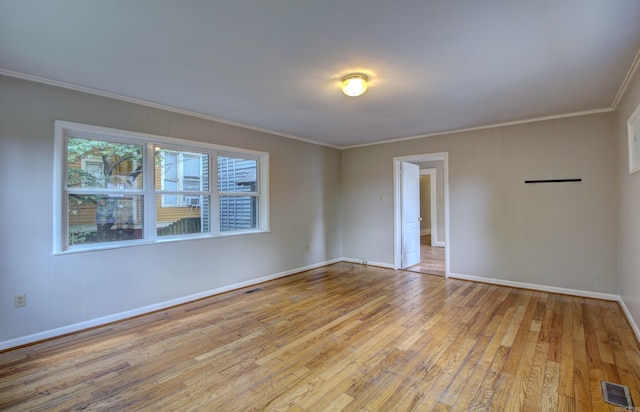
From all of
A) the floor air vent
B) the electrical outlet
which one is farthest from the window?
the floor air vent

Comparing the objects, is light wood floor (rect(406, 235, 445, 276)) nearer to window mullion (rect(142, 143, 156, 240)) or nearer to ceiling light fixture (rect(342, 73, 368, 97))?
ceiling light fixture (rect(342, 73, 368, 97))

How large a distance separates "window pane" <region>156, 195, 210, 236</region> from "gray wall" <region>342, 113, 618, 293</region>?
3.60 metres

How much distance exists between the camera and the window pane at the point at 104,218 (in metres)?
3.12

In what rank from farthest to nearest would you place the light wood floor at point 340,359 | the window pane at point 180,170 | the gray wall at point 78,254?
the window pane at point 180,170, the gray wall at point 78,254, the light wood floor at point 340,359

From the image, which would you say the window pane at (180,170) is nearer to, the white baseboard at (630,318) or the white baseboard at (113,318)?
the white baseboard at (113,318)

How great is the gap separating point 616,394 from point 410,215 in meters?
4.07

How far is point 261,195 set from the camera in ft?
16.1

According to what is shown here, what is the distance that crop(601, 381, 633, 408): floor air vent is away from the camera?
1916mm

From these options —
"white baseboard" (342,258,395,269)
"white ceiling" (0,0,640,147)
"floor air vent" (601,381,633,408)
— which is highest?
"white ceiling" (0,0,640,147)

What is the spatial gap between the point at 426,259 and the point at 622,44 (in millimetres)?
5032

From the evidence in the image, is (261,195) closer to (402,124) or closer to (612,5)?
(402,124)

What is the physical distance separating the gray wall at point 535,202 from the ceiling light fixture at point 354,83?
2.79m

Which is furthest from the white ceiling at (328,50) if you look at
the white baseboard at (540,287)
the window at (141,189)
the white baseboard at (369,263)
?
the white baseboard at (369,263)

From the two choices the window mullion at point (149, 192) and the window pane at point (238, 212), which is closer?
the window mullion at point (149, 192)
